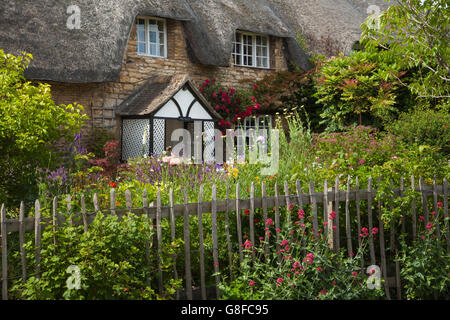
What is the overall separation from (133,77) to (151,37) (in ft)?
4.01

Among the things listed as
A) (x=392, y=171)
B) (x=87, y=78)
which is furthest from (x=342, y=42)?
(x=392, y=171)

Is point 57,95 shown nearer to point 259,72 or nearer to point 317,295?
point 259,72

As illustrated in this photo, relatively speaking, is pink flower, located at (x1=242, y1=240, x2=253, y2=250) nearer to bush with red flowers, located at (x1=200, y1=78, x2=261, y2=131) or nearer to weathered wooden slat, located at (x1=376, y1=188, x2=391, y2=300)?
weathered wooden slat, located at (x1=376, y1=188, x2=391, y2=300)

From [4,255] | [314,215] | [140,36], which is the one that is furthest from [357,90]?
[4,255]

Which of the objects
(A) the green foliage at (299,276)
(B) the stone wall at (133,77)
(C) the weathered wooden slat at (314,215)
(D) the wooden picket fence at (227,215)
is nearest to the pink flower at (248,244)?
(A) the green foliage at (299,276)

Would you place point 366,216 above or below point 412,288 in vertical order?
above

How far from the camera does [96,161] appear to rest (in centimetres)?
1087

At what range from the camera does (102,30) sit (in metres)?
11.5

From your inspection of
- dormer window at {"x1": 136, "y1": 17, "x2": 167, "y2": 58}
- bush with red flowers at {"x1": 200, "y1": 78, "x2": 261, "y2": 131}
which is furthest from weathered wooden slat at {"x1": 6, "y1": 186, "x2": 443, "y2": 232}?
dormer window at {"x1": 136, "y1": 17, "x2": 167, "y2": 58}

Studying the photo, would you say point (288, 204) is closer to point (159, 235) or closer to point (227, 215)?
point (227, 215)

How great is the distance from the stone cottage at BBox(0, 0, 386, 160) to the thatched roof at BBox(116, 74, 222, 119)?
26mm

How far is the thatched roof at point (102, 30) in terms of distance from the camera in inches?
422
